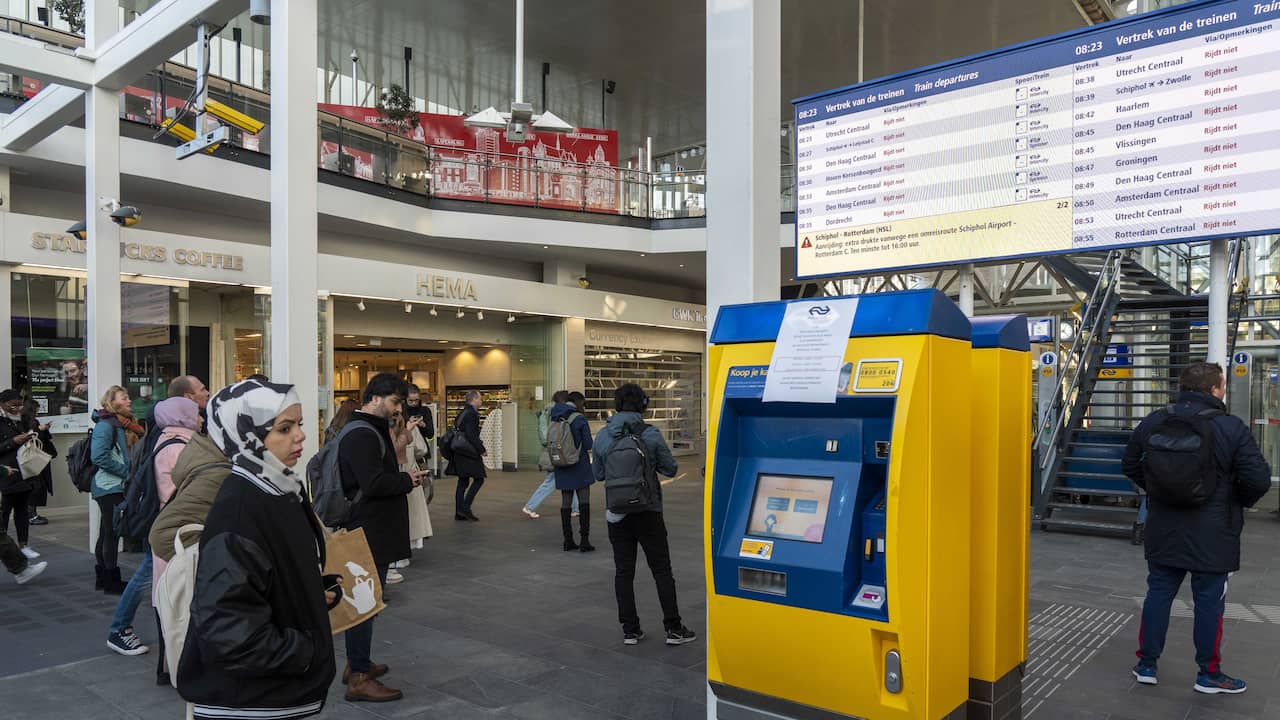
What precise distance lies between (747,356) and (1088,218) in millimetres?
3878

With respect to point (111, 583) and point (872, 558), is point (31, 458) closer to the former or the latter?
point (111, 583)

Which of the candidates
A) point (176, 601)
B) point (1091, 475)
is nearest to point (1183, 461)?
point (176, 601)

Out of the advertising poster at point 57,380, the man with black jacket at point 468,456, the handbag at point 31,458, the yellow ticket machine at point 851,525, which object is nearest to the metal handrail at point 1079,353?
the man with black jacket at point 468,456

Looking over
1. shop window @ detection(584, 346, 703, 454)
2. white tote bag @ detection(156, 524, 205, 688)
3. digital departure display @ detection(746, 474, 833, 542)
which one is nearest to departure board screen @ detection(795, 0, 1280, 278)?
digital departure display @ detection(746, 474, 833, 542)

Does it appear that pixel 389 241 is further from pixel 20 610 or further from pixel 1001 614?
pixel 1001 614

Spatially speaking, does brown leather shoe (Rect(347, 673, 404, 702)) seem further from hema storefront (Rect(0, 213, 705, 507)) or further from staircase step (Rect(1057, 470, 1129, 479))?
staircase step (Rect(1057, 470, 1129, 479))

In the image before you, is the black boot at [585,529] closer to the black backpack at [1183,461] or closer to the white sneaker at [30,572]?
the white sneaker at [30,572]

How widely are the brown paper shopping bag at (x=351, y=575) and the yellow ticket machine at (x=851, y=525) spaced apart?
1.34 m

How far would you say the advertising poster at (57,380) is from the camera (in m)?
10.0

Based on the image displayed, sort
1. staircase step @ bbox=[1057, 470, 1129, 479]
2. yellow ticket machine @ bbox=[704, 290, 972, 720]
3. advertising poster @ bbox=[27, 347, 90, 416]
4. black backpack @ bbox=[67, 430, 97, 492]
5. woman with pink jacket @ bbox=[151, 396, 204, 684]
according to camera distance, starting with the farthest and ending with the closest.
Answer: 1. advertising poster @ bbox=[27, 347, 90, 416]
2. staircase step @ bbox=[1057, 470, 1129, 479]
3. black backpack @ bbox=[67, 430, 97, 492]
4. woman with pink jacket @ bbox=[151, 396, 204, 684]
5. yellow ticket machine @ bbox=[704, 290, 972, 720]

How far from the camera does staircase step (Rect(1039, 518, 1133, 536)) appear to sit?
8312 mm

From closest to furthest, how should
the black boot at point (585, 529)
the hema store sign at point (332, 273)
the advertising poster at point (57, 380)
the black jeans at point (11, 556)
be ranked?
the black jeans at point (11, 556), the black boot at point (585, 529), the hema store sign at point (332, 273), the advertising poster at point (57, 380)

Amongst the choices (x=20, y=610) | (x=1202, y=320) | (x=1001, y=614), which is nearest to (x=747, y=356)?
(x=1001, y=614)

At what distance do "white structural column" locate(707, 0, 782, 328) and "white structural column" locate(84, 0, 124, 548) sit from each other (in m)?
6.81
